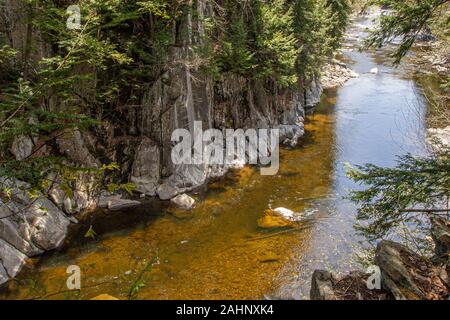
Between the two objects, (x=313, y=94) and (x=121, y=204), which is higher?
(x=313, y=94)

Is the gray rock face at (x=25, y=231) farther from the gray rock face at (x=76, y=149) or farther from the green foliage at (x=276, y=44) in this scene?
the green foliage at (x=276, y=44)

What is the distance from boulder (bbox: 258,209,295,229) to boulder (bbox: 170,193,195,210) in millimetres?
2772

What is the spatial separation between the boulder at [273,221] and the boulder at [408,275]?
21.2ft

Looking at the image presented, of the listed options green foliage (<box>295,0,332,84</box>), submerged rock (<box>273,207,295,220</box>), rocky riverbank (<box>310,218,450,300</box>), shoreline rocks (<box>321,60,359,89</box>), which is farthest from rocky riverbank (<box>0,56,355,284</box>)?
shoreline rocks (<box>321,60,359,89</box>)

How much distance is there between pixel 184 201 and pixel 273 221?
3521 millimetres

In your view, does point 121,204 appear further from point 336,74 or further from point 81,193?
point 336,74

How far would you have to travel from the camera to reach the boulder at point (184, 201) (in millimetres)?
13875

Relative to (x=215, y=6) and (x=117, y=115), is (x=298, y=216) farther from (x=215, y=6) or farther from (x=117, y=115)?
(x=215, y=6)

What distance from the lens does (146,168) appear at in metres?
14.5

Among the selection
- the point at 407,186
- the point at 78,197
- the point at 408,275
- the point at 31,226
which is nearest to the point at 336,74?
the point at 78,197

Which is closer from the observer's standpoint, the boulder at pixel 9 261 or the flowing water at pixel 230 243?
the boulder at pixel 9 261

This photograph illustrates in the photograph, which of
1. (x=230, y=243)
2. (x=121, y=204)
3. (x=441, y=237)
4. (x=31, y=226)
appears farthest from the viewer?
(x=121, y=204)

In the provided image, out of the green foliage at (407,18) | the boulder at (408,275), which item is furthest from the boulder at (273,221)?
the green foliage at (407,18)
